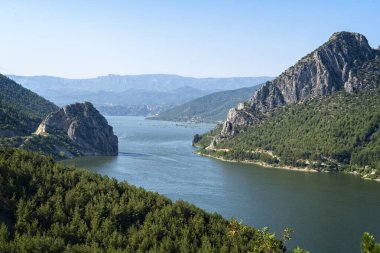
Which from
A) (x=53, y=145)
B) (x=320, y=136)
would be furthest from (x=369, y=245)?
(x=53, y=145)

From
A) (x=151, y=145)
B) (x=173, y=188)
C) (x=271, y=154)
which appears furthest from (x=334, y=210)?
(x=151, y=145)

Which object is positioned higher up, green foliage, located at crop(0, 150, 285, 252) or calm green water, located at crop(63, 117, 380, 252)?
green foliage, located at crop(0, 150, 285, 252)

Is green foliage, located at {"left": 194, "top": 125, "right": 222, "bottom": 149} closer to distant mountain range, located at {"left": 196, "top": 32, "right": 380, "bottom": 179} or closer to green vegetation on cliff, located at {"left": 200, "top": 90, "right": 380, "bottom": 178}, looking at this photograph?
distant mountain range, located at {"left": 196, "top": 32, "right": 380, "bottom": 179}

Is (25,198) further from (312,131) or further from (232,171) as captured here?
Result: (312,131)

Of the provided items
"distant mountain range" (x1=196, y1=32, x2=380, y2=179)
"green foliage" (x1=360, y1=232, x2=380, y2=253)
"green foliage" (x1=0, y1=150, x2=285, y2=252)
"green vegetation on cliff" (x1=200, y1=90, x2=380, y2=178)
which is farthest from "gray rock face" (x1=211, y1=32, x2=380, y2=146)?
"green foliage" (x1=360, y1=232, x2=380, y2=253)

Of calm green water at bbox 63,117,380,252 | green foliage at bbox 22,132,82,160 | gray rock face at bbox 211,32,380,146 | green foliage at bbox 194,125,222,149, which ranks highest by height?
gray rock face at bbox 211,32,380,146

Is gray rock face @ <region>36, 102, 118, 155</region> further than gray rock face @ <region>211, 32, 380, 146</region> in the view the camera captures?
No

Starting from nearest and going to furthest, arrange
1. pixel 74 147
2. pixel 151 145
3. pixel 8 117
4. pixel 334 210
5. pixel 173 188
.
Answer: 1. pixel 334 210
2. pixel 173 188
3. pixel 8 117
4. pixel 74 147
5. pixel 151 145
